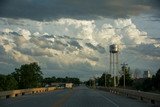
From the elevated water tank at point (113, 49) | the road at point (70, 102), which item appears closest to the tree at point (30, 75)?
the elevated water tank at point (113, 49)

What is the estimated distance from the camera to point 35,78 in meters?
162

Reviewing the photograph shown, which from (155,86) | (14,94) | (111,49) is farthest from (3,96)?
(111,49)

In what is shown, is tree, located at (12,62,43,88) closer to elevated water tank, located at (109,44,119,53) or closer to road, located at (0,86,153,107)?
elevated water tank, located at (109,44,119,53)

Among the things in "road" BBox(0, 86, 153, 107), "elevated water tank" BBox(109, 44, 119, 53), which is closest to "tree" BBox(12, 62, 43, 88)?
"elevated water tank" BBox(109, 44, 119, 53)

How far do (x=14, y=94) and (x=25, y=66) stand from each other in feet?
368

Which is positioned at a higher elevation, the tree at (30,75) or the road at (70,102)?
the tree at (30,75)

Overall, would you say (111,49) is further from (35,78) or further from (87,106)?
(87,106)

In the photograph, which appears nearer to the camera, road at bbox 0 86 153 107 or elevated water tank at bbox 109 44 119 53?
road at bbox 0 86 153 107

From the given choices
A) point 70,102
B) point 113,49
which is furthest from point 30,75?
point 70,102

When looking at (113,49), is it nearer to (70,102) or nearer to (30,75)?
(30,75)

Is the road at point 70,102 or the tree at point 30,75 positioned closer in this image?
the road at point 70,102

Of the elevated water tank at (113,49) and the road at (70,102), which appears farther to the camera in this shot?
the elevated water tank at (113,49)

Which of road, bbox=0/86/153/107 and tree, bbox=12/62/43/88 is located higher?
tree, bbox=12/62/43/88

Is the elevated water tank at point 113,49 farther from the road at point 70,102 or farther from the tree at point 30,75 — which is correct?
the road at point 70,102
